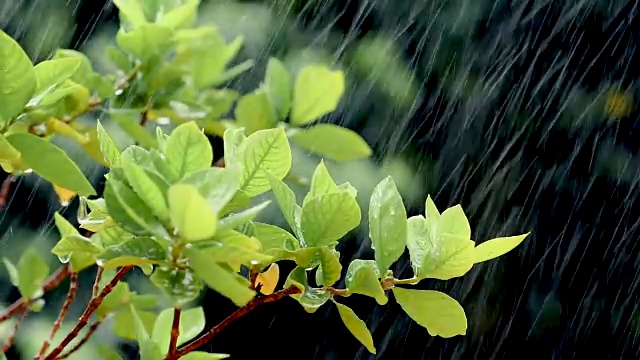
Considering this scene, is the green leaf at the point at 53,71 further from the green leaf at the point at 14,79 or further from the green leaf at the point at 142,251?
the green leaf at the point at 142,251

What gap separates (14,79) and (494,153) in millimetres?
1629

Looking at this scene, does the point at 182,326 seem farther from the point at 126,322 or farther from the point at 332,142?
the point at 332,142

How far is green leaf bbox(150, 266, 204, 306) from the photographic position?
49cm

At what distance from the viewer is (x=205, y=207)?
0.43m

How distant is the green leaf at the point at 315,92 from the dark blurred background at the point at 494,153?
0.90 meters

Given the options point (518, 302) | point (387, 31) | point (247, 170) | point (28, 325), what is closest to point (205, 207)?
point (247, 170)

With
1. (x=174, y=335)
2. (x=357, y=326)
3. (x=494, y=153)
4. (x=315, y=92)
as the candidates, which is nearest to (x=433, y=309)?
(x=357, y=326)

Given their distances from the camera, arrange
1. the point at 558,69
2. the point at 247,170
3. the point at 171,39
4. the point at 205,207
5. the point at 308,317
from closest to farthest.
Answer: the point at 205,207, the point at 247,170, the point at 171,39, the point at 308,317, the point at 558,69

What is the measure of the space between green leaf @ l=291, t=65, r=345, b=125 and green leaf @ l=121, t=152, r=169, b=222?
1.09 feet

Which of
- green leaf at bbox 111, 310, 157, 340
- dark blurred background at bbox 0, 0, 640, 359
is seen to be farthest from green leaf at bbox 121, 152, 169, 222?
dark blurred background at bbox 0, 0, 640, 359

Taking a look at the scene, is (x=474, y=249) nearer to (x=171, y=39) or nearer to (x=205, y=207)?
(x=205, y=207)

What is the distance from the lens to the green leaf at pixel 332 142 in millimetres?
837

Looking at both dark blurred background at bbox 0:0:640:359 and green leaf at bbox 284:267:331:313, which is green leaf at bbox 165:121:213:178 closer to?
green leaf at bbox 284:267:331:313

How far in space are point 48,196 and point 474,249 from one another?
1.28m
